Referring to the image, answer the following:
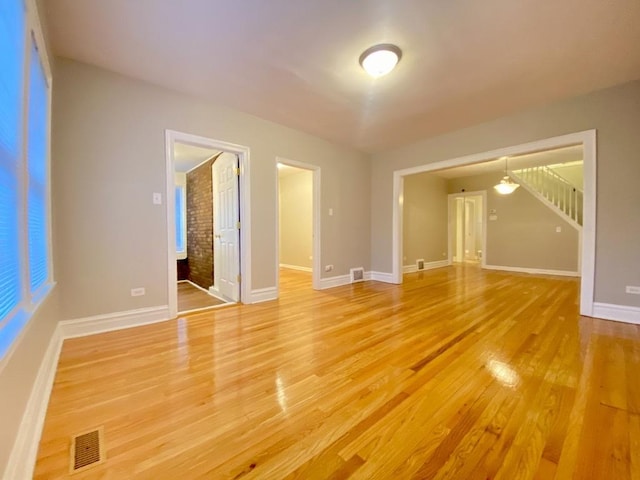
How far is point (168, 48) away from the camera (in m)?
2.23

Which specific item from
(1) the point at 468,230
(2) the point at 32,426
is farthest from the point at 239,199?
(1) the point at 468,230

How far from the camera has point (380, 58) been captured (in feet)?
7.29

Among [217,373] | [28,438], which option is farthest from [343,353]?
[28,438]

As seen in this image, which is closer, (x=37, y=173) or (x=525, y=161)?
(x=37, y=173)

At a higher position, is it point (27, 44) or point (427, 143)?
point (427, 143)

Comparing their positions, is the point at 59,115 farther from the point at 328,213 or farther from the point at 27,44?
the point at 328,213

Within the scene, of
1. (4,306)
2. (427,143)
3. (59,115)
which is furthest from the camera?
(427,143)

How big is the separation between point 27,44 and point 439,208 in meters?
7.62

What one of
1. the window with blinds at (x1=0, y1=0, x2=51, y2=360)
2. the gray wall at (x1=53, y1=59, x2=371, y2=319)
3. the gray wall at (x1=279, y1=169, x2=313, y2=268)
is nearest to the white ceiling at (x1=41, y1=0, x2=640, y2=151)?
the gray wall at (x1=53, y1=59, x2=371, y2=319)

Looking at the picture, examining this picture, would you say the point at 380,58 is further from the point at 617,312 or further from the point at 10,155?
the point at 617,312

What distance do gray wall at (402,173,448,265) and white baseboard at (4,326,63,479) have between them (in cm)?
588

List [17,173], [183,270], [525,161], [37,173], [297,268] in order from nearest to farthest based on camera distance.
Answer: [17,173] → [37,173] → [183,270] → [525,161] → [297,268]

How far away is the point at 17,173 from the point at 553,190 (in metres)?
8.29

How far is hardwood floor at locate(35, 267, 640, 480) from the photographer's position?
3.59 feet
